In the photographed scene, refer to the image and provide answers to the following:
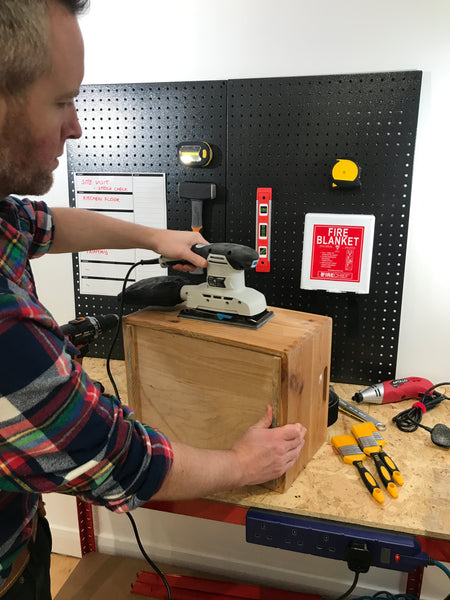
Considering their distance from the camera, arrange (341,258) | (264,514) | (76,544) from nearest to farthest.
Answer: (264,514) → (341,258) → (76,544)

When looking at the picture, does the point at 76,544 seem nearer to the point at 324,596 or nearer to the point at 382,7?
the point at 324,596

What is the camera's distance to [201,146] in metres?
1.34

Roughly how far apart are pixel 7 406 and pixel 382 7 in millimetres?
1272

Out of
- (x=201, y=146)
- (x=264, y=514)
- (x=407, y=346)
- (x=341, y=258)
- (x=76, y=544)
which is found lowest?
(x=76, y=544)

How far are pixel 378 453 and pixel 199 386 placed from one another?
42 centimetres

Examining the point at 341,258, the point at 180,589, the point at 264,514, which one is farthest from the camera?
the point at 180,589

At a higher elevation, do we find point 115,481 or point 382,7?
point 382,7

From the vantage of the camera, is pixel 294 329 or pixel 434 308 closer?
pixel 294 329

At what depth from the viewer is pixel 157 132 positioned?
4.58 feet

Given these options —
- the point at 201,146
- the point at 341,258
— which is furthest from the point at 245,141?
the point at 341,258

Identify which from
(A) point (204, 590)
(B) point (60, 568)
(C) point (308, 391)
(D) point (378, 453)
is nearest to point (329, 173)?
(C) point (308, 391)

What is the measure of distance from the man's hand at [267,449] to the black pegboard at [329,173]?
537 mm

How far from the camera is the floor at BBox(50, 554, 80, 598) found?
177 centimetres

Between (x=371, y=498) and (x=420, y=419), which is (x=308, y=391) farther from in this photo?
(x=420, y=419)
